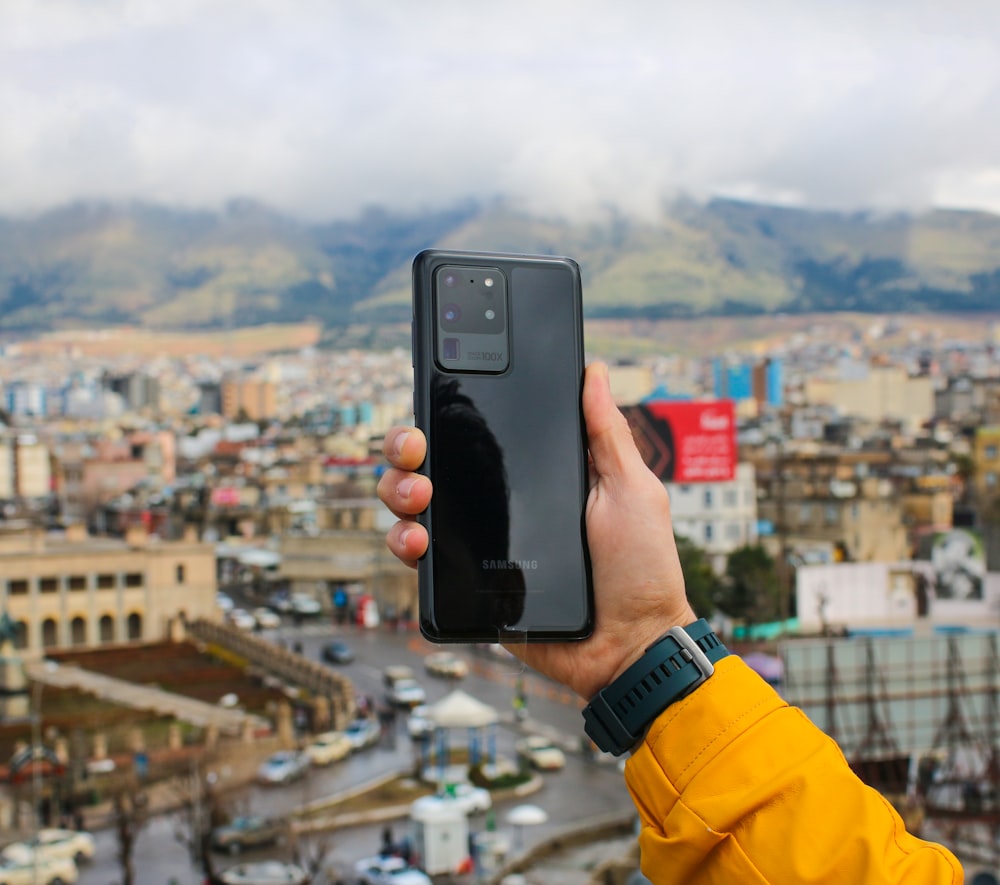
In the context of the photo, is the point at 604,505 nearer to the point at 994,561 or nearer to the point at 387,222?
the point at 994,561

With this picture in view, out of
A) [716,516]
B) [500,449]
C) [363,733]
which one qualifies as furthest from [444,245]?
[500,449]

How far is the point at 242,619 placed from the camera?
53.5 ft

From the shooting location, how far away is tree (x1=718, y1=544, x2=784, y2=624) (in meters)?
14.2

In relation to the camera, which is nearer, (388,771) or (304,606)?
(388,771)

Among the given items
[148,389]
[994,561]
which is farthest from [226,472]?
[994,561]

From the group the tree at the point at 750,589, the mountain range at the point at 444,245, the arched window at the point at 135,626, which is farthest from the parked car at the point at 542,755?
the mountain range at the point at 444,245

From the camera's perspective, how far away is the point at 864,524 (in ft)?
56.1

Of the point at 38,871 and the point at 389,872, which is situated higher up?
the point at 389,872

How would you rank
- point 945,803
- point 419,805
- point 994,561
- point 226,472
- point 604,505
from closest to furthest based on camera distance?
point 604,505, point 419,805, point 945,803, point 994,561, point 226,472

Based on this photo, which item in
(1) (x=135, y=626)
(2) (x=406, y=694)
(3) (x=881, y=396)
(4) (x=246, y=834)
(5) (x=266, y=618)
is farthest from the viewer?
(3) (x=881, y=396)

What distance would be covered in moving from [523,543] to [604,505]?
0.19 feet

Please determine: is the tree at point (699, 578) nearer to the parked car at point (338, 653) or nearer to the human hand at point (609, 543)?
the parked car at point (338, 653)

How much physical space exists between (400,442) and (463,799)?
7.87 m

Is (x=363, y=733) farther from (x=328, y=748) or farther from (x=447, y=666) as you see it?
(x=447, y=666)
